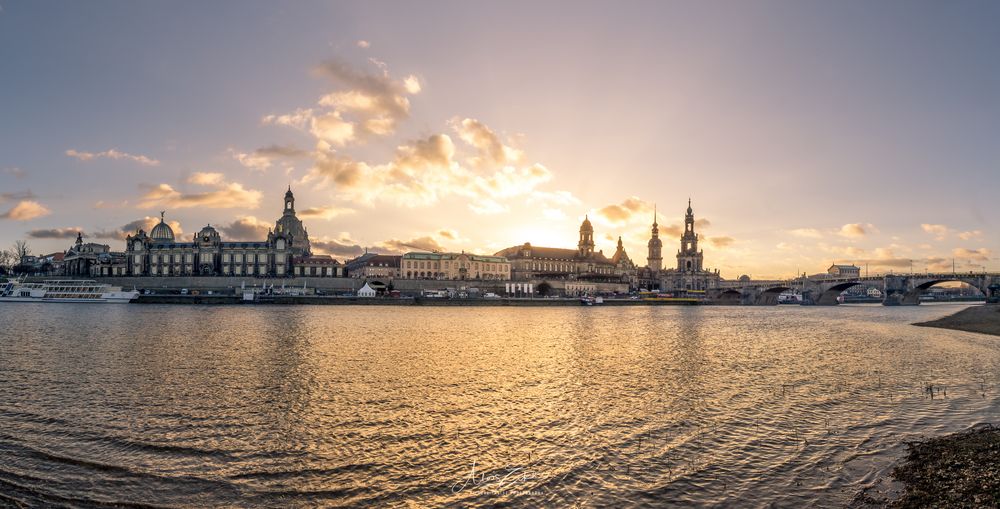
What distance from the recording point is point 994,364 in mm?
31547

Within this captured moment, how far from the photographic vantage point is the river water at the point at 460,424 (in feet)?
40.0

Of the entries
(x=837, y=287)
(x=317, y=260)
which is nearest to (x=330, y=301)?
(x=317, y=260)

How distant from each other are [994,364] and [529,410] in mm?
30672

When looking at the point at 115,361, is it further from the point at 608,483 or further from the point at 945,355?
the point at 945,355

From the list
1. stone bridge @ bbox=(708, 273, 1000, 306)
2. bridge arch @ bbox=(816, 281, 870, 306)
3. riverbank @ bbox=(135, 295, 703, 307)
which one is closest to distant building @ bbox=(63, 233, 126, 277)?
riverbank @ bbox=(135, 295, 703, 307)

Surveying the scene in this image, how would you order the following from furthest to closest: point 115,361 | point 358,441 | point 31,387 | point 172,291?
point 172,291 < point 115,361 < point 31,387 < point 358,441

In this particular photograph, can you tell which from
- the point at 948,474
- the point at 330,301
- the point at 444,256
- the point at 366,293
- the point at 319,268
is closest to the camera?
the point at 948,474

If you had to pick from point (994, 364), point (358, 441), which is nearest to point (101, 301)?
point (358, 441)

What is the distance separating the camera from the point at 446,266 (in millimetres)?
177625

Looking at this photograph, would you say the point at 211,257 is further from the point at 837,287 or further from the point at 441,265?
the point at 837,287

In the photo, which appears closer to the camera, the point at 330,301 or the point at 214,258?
the point at 330,301

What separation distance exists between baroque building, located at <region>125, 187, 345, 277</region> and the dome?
17.9ft

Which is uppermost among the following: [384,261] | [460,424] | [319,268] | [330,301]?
[384,261]

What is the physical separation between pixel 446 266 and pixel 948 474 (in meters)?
168
